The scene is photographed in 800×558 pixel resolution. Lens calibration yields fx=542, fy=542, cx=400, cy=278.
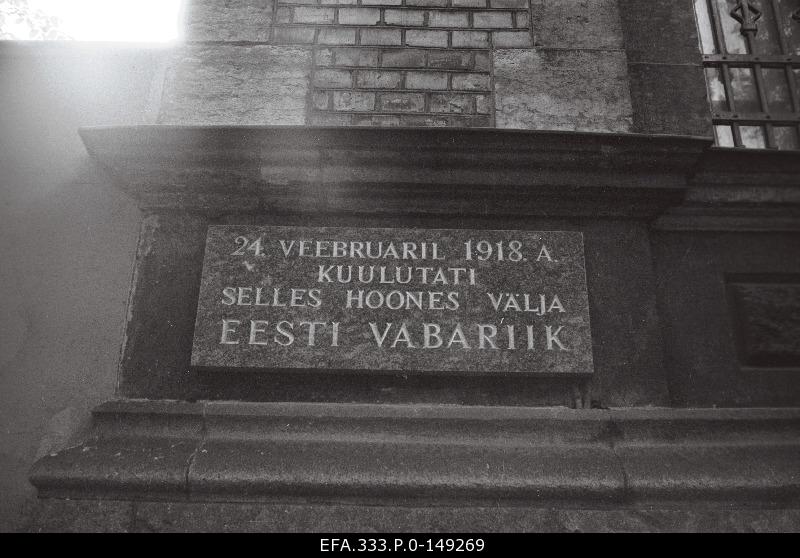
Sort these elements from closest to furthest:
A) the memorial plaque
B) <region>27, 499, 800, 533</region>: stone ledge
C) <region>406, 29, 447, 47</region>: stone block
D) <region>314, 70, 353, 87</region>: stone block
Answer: <region>27, 499, 800, 533</region>: stone ledge, the memorial plaque, <region>314, 70, 353, 87</region>: stone block, <region>406, 29, 447, 47</region>: stone block

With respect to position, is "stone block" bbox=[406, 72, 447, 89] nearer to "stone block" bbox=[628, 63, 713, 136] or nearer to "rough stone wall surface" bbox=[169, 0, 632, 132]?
"rough stone wall surface" bbox=[169, 0, 632, 132]

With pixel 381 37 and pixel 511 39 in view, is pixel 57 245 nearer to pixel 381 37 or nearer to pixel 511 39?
pixel 381 37

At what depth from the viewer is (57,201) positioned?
2.77 m

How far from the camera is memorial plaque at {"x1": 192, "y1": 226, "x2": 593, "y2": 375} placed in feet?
7.82

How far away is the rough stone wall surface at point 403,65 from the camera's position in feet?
9.08

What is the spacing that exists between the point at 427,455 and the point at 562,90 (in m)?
1.95

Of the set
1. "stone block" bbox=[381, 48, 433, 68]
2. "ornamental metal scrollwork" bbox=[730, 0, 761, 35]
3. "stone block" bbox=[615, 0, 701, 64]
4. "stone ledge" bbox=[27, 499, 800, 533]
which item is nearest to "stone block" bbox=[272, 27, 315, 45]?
"stone block" bbox=[381, 48, 433, 68]

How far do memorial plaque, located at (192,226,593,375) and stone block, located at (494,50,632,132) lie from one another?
2.05 ft

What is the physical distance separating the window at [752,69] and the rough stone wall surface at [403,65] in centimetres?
75

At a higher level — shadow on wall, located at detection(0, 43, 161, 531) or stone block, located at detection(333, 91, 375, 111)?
stone block, located at detection(333, 91, 375, 111)

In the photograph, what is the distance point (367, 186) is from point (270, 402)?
1.09m

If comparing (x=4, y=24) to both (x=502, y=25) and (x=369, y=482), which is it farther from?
(x=369, y=482)

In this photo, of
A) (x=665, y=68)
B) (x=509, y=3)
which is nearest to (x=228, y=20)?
(x=509, y=3)

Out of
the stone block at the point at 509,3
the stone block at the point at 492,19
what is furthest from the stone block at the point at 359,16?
the stone block at the point at 509,3
